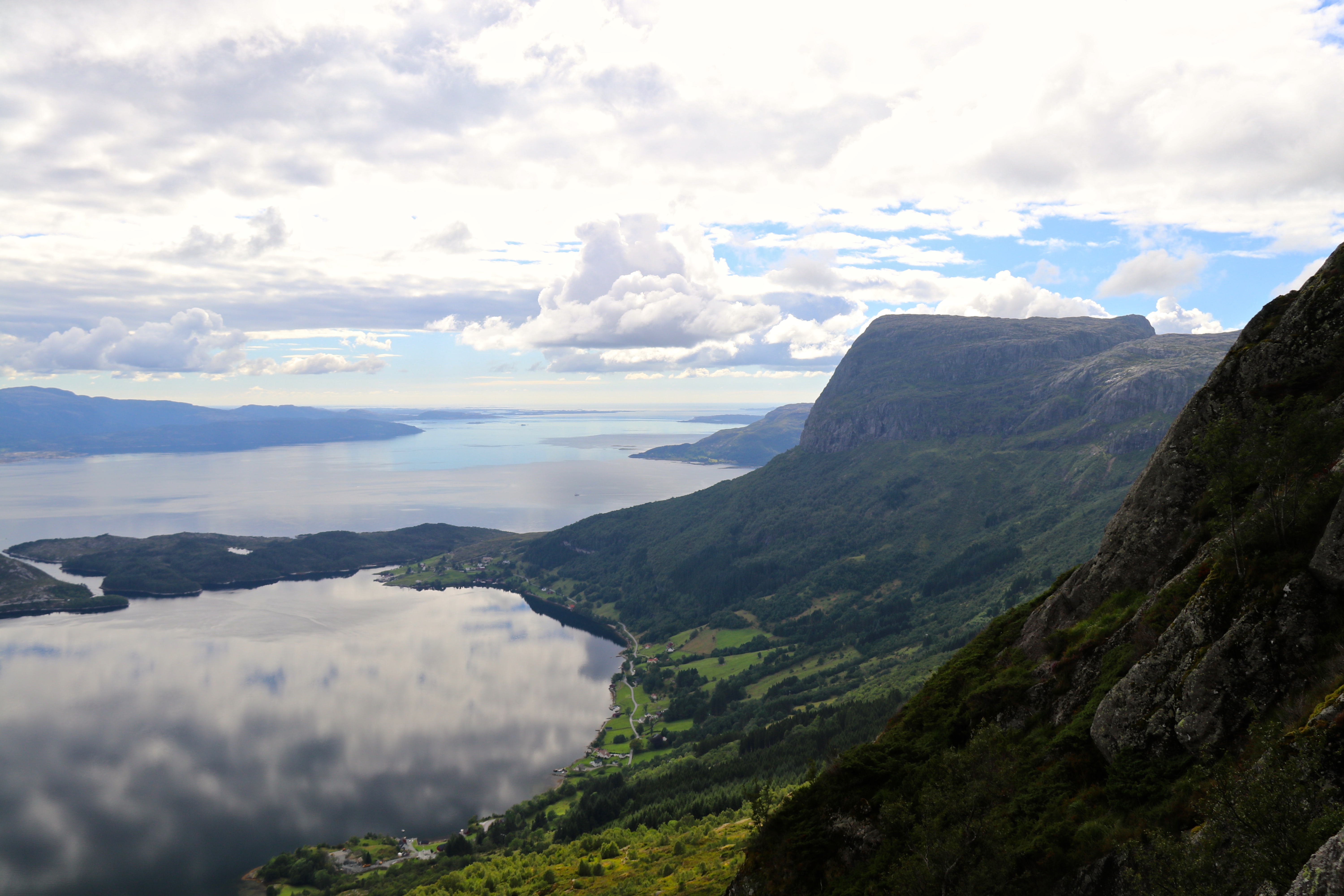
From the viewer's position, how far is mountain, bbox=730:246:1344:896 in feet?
76.0

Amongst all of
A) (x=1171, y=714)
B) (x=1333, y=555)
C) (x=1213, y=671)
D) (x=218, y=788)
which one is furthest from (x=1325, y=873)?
(x=218, y=788)

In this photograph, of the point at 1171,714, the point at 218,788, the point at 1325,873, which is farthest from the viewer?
the point at 218,788

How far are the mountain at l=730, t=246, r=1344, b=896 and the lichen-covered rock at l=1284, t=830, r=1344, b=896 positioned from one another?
6 centimetres

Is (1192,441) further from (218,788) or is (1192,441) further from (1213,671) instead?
(218,788)

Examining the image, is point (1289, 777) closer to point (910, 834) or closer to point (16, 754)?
point (910, 834)

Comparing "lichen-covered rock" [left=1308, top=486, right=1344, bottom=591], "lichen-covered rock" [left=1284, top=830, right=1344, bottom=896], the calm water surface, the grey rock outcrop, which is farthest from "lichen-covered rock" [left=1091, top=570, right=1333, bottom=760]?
the calm water surface

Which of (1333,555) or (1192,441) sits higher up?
(1192,441)

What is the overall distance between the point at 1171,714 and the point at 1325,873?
1658 cm

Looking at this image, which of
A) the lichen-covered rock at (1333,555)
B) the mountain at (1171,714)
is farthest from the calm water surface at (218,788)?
the lichen-covered rock at (1333,555)

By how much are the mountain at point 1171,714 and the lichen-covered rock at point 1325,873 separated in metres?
0.06

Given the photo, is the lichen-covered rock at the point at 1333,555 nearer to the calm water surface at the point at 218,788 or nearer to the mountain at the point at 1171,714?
the mountain at the point at 1171,714

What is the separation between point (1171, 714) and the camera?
33062 mm

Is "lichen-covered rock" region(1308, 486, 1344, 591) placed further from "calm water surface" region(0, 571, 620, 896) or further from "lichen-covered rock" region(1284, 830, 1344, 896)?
"calm water surface" region(0, 571, 620, 896)

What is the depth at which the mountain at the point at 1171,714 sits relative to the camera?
23.2 meters
